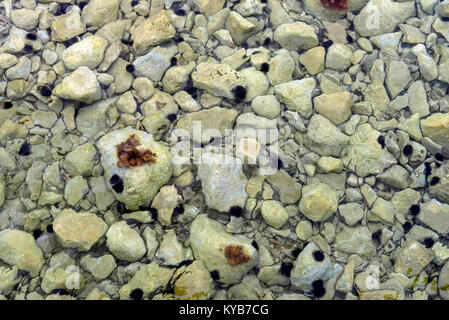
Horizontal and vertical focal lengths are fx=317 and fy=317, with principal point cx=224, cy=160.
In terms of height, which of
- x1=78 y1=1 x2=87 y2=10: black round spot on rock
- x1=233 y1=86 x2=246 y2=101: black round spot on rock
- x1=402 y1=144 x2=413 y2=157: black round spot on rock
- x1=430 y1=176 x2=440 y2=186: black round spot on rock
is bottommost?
x1=430 y1=176 x2=440 y2=186: black round spot on rock

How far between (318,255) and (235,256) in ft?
5.31

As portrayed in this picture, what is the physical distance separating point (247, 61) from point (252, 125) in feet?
5.83

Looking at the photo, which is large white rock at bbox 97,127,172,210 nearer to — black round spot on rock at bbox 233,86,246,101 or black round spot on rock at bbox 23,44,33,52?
black round spot on rock at bbox 233,86,246,101

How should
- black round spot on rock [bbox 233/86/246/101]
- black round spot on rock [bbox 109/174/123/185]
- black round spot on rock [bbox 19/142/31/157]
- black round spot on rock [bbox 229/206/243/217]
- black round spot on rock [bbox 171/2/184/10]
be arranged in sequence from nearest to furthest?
black round spot on rock [bbox 109/174/123/185]
black round spot on rock [bbox 229/206/243/217]
black round spot on rock [bbox 19/142/31/157]
black round spot on rock [bbox 233/86/246/101]
black round spot on rock [bbox 171/2/184/10]

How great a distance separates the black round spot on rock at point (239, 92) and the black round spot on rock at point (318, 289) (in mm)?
4258

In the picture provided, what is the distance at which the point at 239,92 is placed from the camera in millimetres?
7402

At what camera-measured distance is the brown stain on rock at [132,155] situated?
6469 mm

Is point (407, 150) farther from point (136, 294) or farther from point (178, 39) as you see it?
point (136, 294)

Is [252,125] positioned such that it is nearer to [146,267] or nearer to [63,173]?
[146,267]

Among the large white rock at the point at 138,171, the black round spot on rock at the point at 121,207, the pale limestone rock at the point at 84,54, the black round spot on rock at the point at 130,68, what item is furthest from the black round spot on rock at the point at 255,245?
the pale limestone rock at the point at 84,54

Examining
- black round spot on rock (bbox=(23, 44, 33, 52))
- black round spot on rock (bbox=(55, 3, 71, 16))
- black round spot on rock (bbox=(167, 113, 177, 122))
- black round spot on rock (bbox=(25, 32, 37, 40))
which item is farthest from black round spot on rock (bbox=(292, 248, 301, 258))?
black round spot on rock (bbox=(55, 3, 71, 16))

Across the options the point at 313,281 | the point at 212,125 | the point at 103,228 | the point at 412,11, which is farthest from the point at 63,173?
the point at 412,11

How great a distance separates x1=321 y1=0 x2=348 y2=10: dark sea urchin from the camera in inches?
322

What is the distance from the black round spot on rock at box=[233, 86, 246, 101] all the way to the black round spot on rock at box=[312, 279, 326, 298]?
168 inches
